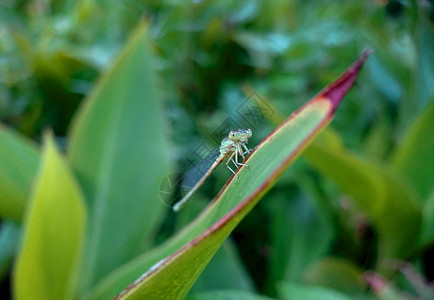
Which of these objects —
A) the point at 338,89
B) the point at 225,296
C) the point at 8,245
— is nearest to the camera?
the point at 338,89

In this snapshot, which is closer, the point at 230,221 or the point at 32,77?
the point at 230,221

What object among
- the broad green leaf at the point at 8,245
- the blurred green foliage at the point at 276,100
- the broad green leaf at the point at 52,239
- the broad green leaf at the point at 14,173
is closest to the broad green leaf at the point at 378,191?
the blurred green foliage at the point at 276,100

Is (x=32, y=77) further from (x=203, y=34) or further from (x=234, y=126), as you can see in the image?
(x=234, y=126)

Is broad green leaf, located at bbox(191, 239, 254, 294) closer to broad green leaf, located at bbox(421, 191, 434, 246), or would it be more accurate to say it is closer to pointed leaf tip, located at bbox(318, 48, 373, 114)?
broad green leaf, located at bbox(421, 191, 434, 246)

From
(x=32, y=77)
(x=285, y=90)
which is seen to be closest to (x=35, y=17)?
(x=32, y=77)

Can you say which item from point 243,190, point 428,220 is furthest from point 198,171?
point 428,220

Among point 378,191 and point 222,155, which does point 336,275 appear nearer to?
point 378,191

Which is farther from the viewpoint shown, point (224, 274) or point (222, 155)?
point (224, 274)

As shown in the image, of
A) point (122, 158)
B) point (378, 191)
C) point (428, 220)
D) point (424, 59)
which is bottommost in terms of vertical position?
point (428, 220)
